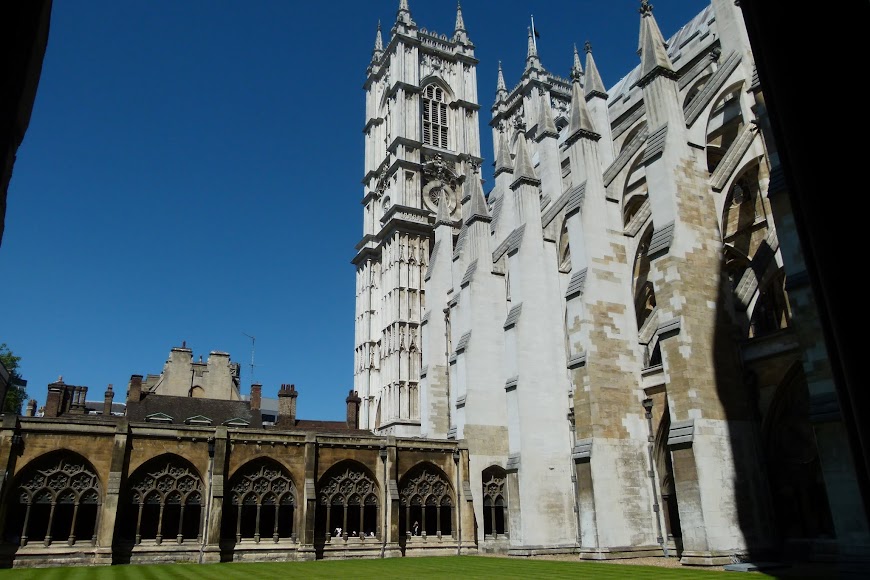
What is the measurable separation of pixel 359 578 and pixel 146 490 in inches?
425

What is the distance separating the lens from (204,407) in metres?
37.8

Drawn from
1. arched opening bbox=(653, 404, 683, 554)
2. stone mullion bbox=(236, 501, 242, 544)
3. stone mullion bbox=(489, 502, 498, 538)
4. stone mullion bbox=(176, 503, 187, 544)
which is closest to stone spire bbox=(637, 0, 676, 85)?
arched opening bbox=(653, 404, 683, 554)

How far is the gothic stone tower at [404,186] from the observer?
4716cm

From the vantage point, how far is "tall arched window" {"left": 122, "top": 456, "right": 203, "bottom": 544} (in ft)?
74.8

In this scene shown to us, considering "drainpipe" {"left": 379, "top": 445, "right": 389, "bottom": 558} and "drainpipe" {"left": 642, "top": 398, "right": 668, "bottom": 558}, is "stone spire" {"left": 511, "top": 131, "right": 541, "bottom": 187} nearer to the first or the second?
"drainpipe" {"left": 642, "top": 398, "right": 668, "bottom": 558}

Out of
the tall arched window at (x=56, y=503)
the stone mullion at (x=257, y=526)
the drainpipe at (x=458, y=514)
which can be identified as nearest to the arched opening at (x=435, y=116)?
the drainpipe at (x=458, y=514)

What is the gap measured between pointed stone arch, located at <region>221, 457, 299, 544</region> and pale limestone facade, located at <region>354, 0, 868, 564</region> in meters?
7.93

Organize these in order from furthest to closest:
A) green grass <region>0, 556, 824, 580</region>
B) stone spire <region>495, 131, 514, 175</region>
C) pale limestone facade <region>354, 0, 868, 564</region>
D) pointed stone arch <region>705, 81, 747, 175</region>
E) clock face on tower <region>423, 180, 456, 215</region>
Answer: clock face on tower <region>423, 180, 456, 215</region> → stone spire <region>495, 131, 514, 175</region> → pointed stone arch <region>705, 81, 747, 175</region> → pale limestone facade <region>354, 0, 868, 564</region> → green grass <region>0, 556, 824, 580</region>

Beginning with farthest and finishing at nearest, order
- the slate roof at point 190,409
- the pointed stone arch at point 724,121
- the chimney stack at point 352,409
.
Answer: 1. the chimney stack at point 352,409
2. the slate roof at point 190,409
3. the pointed stone arch at point 724,121

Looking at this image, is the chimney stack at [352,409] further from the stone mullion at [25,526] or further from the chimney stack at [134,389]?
the stone mullion at [25,526]

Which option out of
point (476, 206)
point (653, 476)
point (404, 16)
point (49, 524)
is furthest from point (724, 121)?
point (404, 16)

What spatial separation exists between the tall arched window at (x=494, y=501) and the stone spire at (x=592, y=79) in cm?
1775

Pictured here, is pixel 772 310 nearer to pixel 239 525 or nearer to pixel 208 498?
pixel 239 525

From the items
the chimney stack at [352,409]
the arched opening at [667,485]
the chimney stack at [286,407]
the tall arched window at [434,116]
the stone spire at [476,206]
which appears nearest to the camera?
the arched opening at [667,485]
